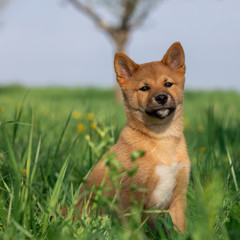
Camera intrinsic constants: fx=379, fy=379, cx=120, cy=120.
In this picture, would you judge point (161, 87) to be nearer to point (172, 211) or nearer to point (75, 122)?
point (172, 211)

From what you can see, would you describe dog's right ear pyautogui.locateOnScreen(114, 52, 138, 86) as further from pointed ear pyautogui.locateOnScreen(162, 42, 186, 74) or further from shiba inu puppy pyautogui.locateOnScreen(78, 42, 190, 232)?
pointed ear pyautogui.locateOnScreen(162, 42, 186, 74)

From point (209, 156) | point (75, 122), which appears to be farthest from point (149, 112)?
point (75, 122)

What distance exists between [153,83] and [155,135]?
440mm

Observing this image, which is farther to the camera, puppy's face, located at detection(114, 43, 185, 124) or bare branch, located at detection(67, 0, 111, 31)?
bare branch, located at detection(67, 0, 111, 31)

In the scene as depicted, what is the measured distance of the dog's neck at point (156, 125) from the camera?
305 centimetres

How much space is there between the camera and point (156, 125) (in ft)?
10.1

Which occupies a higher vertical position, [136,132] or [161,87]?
[161,87]

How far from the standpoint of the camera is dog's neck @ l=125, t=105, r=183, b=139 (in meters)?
3.05

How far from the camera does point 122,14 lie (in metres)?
16.7

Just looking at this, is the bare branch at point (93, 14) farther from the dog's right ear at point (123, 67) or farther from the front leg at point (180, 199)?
the front leg at point (180, 199)

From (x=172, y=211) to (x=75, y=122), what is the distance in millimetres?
3892

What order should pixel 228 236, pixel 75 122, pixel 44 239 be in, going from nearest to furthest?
pixel 228 236
pixel 44 239
pixel 75 122

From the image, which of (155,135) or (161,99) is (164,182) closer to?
(155,135)

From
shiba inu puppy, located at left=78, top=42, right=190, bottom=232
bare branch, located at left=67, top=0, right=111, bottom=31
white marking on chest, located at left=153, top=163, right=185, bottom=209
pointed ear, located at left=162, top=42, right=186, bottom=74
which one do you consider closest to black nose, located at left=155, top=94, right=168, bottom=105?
shiba inu puppy, located at left=78, top=42, right=190, bottom=232
